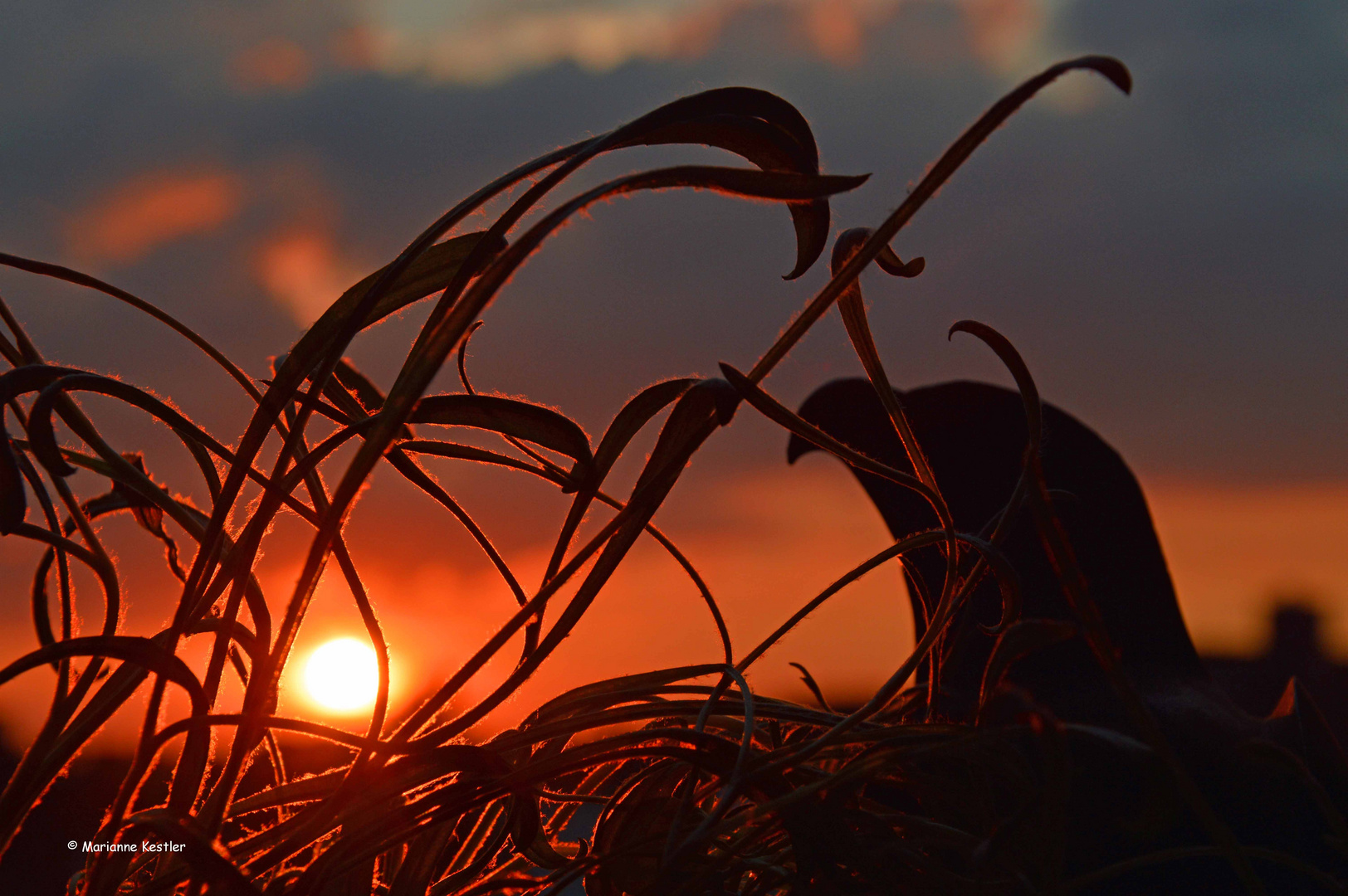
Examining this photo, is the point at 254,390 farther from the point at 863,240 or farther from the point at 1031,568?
the point at 1031,568

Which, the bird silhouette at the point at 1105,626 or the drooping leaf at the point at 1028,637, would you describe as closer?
the drooping leaf at the point at 1028,637

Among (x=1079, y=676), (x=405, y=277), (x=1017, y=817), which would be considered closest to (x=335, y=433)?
(x=405, y=277)

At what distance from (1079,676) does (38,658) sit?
11.5 inches

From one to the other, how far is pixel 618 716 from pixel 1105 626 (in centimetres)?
12

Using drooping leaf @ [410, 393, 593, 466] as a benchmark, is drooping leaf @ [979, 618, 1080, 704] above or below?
below

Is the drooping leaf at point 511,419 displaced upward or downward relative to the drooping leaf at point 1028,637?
upward

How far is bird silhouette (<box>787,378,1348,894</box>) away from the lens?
8.8 inches

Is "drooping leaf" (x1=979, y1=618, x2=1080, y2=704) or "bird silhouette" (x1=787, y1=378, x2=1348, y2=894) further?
"bird silhouette" (x1=787, y1=378, x2=1348, y2=894)

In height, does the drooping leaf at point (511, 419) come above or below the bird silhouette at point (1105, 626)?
above

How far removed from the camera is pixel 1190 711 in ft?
0.79

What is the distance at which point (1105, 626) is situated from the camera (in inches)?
8.3

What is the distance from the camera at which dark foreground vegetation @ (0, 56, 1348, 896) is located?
14cm

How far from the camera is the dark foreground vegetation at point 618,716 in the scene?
138mm

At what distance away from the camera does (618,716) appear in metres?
0.20
